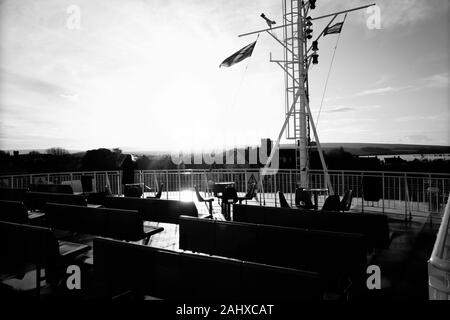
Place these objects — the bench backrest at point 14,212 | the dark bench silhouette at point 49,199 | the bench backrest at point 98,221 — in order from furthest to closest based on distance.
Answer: the dark bench silhouette at point 49,199 → the bench backrest at point 14,212 → the bench backrest at point 98,221

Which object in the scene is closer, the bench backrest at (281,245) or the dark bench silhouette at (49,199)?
the bench backrest at (281,245)

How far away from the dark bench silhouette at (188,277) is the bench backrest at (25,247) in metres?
0.82

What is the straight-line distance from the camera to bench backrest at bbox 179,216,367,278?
318cm

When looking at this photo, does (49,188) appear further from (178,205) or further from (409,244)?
(409,244)

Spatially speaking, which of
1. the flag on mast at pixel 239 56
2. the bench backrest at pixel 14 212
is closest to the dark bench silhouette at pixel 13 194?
the bench backrest at pixel 14 212

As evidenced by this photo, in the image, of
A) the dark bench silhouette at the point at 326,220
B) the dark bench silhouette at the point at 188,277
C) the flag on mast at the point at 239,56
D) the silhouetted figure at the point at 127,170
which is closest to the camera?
the dark bench silhouette at the point at 188,277

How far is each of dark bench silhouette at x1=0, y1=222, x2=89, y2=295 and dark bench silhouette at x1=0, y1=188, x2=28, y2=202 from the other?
469cm

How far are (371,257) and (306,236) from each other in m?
2.57

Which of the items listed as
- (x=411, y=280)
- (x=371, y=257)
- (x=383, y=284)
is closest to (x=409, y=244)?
(x=371, y=257)

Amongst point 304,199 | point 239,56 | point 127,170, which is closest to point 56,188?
point 127,170

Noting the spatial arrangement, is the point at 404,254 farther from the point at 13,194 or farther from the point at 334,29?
the point at 13,194

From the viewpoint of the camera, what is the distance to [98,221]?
511 centimetres

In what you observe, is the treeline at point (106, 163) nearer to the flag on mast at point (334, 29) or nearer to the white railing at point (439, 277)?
the flag on mast at point (334, 29)

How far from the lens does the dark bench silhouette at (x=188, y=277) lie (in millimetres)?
2064
